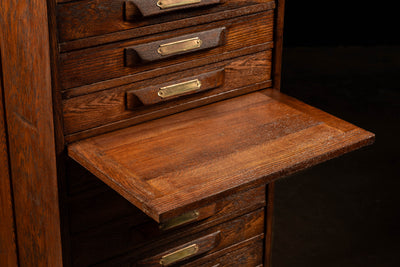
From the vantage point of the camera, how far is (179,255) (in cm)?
253

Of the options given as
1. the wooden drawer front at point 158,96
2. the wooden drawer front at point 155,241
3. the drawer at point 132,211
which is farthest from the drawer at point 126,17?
the wooden drawer front at point 155,241

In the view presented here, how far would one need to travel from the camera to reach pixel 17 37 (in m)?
2.10

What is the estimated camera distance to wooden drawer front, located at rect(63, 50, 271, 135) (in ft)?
6.93

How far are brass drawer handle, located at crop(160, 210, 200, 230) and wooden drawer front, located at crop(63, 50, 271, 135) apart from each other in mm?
366

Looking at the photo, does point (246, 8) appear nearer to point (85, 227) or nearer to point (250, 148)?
point (250, 148)

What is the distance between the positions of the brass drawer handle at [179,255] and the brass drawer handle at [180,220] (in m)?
0.12

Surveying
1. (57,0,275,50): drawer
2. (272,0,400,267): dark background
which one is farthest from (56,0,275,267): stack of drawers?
(272,0,400,267): dark background

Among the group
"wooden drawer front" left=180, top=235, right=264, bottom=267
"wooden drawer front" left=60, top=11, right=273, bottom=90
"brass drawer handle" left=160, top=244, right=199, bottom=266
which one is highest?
"wooden drawer front" left=60, top=11, right=273, bottom=90

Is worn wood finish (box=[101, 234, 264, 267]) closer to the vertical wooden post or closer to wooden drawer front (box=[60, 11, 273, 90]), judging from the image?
the vertical wooden post

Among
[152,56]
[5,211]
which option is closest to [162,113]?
[152,56]

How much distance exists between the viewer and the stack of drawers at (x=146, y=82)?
2.06 metres

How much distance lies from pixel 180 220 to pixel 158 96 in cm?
45

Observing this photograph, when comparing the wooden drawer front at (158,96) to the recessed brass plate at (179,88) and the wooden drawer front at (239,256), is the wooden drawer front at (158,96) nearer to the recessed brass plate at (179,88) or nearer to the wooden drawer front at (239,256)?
the recessed brass plate at (179,88)

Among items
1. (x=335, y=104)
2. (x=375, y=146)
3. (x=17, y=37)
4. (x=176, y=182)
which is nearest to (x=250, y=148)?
(x=176, y=182)
